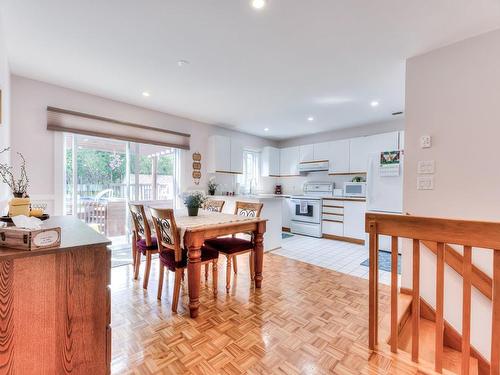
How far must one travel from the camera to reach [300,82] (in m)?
2.95

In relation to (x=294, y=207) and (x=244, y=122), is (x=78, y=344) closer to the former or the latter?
(x=244, y=122)

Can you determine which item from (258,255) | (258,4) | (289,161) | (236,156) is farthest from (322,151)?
(258,4)

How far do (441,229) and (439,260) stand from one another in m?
0.18

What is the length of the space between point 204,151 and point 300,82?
95.8 inches

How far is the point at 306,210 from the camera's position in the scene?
529 cm

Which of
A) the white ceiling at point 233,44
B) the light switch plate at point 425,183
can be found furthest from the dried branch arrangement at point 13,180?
the light switch plate at point 425,183

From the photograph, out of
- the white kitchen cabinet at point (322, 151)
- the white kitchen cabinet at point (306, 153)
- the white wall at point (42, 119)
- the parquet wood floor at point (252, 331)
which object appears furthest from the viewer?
the white kitchen cabinet at point (306, 153)

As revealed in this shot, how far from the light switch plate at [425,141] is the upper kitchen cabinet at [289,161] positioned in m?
3.63

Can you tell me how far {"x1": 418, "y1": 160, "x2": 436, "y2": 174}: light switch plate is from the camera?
88.8 inches

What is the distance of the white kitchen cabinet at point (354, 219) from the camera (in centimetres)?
458

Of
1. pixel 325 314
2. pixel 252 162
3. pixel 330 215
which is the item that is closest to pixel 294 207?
pixel 330 215

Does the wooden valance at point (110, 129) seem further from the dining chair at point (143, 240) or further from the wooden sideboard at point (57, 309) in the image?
the wooden sideboard at point (57, 309)

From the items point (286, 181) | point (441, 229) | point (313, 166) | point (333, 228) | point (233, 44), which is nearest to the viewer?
point (441, 229)

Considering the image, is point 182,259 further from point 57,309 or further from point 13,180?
point 13,180
